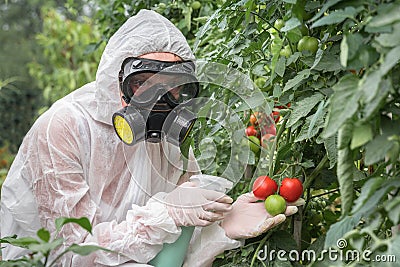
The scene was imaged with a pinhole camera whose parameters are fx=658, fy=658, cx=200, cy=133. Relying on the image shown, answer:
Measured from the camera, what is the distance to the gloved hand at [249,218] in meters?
1.71

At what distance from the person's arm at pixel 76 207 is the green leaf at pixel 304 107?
18.4 inches

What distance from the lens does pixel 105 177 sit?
1.95m

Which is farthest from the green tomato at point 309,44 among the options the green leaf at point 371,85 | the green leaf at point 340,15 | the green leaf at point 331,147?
the green leaf at point 371,85

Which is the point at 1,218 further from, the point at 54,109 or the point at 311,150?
the point at 311,150

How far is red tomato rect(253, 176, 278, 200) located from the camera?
1710 millimetres

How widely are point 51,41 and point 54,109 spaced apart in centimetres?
393

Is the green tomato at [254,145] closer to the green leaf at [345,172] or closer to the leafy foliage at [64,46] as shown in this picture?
the green leaf at [345,172]

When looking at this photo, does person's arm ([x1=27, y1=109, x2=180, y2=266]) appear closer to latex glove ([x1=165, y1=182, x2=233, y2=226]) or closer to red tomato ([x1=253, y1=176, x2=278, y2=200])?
latex glove ([x1=165, y1=182, x2=233, y2=226])

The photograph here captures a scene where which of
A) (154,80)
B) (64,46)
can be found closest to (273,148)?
(154,80)

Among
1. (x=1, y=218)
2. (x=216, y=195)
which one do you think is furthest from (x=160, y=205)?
(x=1, y=218)

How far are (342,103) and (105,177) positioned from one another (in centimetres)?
104

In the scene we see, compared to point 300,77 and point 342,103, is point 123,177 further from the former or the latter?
point 342,103

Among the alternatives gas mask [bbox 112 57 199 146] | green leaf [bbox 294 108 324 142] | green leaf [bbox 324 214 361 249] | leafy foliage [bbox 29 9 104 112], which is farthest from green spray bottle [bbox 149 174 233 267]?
leafy foliage [bbox 29 9 104 112]

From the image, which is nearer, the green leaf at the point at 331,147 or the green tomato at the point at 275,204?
the green leaf at the point at 331,147
